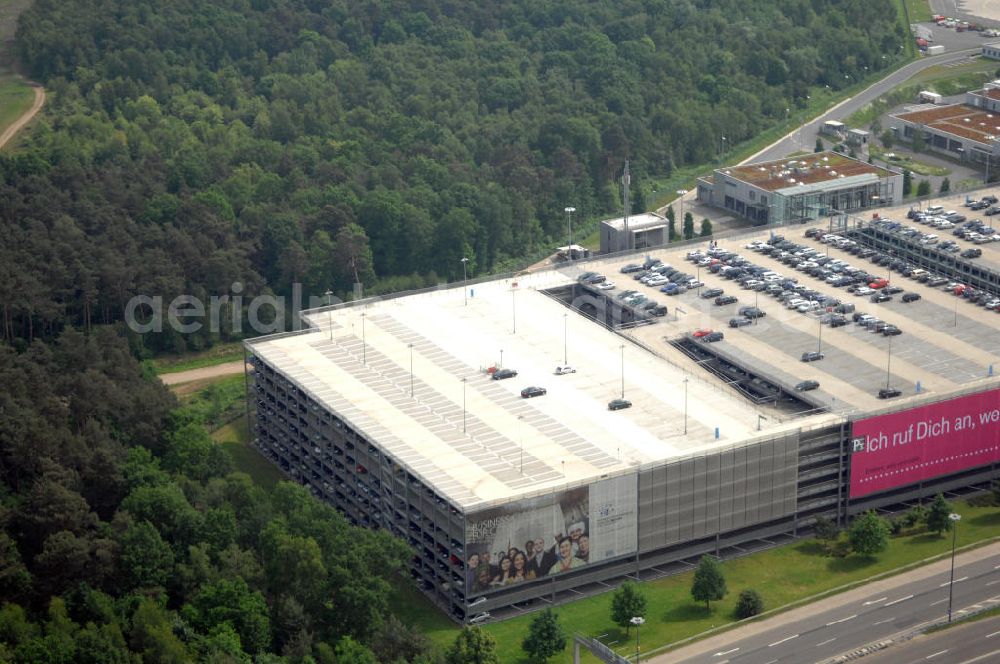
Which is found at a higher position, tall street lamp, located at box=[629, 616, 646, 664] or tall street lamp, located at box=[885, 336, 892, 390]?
tall street lamp, located at box=[885, 336, 892, 390]

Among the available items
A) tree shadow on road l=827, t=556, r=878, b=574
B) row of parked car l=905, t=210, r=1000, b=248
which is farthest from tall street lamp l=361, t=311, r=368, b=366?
row of parked car l=905, t=210, r=1000, b=248

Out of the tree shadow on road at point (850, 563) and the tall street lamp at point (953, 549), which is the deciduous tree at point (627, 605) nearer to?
the tree shadow on road at point (850, 563)

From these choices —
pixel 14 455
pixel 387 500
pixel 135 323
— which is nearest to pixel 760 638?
pixel 387 500

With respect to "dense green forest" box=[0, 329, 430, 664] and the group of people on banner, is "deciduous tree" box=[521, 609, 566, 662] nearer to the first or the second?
the group of people on banner

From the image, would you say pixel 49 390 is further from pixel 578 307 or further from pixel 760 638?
pixel 760 638

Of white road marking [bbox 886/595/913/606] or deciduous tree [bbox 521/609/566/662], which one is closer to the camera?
deciduous tree [bbox 521/609/566/662]
